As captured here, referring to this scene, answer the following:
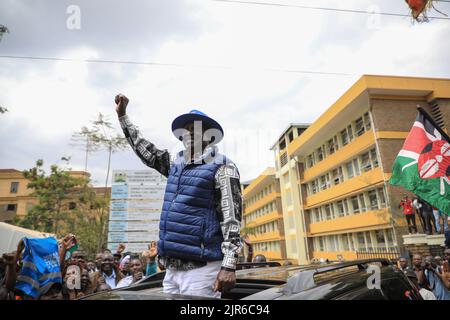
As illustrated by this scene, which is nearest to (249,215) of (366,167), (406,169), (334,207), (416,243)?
(334,207)

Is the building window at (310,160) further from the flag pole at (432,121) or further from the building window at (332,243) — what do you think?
the flag pole at (432,121)

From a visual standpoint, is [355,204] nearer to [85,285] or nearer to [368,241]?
[368,241]

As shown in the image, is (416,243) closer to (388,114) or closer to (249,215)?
(388,114)

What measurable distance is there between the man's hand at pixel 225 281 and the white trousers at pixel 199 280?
0.13 meters

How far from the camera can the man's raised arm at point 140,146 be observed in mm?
2121

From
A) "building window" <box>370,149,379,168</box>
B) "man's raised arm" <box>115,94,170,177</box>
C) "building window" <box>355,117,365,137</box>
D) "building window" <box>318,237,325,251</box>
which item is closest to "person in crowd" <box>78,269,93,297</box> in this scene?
"man's raised arm" <box>115,94,170,177</box>

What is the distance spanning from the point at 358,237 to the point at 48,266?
18394 mm

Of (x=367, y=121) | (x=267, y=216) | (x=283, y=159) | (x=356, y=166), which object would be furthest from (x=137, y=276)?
(x=267, y=216)

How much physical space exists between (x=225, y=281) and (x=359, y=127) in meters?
18.5

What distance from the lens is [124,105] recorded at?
215 cm

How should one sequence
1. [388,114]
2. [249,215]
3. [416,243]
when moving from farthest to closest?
[249,215] → [388,114] → [416,243]

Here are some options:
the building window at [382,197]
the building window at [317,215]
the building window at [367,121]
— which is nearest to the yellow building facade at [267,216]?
the building window at [317,215]
